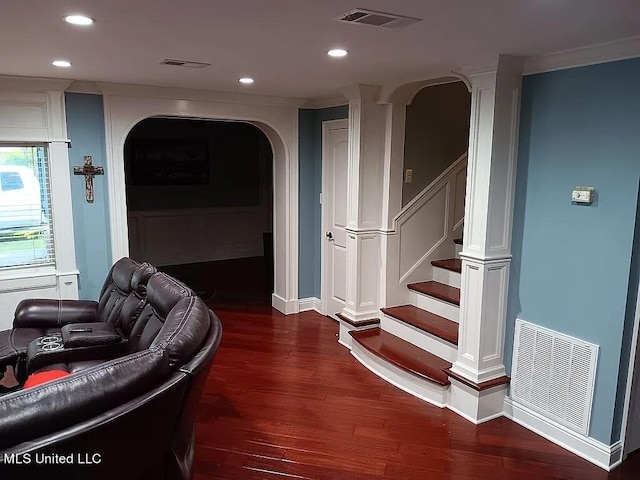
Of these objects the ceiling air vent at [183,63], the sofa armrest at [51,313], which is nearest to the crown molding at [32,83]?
the ceiling air vent at [183,63]

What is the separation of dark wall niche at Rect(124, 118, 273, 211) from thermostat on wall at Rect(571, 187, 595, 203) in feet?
17.2

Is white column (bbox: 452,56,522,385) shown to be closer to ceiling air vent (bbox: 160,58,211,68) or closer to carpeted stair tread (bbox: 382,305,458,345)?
carpeted stair tread (bbox: 382,305,458,345)

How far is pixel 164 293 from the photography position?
3074 mm

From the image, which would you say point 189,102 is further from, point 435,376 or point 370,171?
point 435,376

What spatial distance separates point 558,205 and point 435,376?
1415 millimetres

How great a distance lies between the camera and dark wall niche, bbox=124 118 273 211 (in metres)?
7.36

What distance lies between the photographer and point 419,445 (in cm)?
299

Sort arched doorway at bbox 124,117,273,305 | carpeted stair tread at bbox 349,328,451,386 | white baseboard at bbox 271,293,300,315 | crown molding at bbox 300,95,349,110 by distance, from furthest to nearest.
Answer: arched doorway at bbox 124,117,273,305
white baseboard at bbox 271,293,300,315
crown molding at bbox 300,95,349,110
carpeted stair tread at bbox 349,328,451,386

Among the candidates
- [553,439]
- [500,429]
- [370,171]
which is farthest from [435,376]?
[370,171]

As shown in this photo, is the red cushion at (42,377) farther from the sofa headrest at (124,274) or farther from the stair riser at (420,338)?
the stair riser at (420,338)

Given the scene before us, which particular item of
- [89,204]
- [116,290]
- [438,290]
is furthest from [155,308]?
[438,290]

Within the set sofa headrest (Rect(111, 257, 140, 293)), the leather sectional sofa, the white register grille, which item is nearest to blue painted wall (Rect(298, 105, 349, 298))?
sofa headrest (Rect(111, 257, 140, 293))

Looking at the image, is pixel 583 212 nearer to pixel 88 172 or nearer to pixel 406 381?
pixel 406 381

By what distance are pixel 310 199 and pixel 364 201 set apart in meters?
1.22
